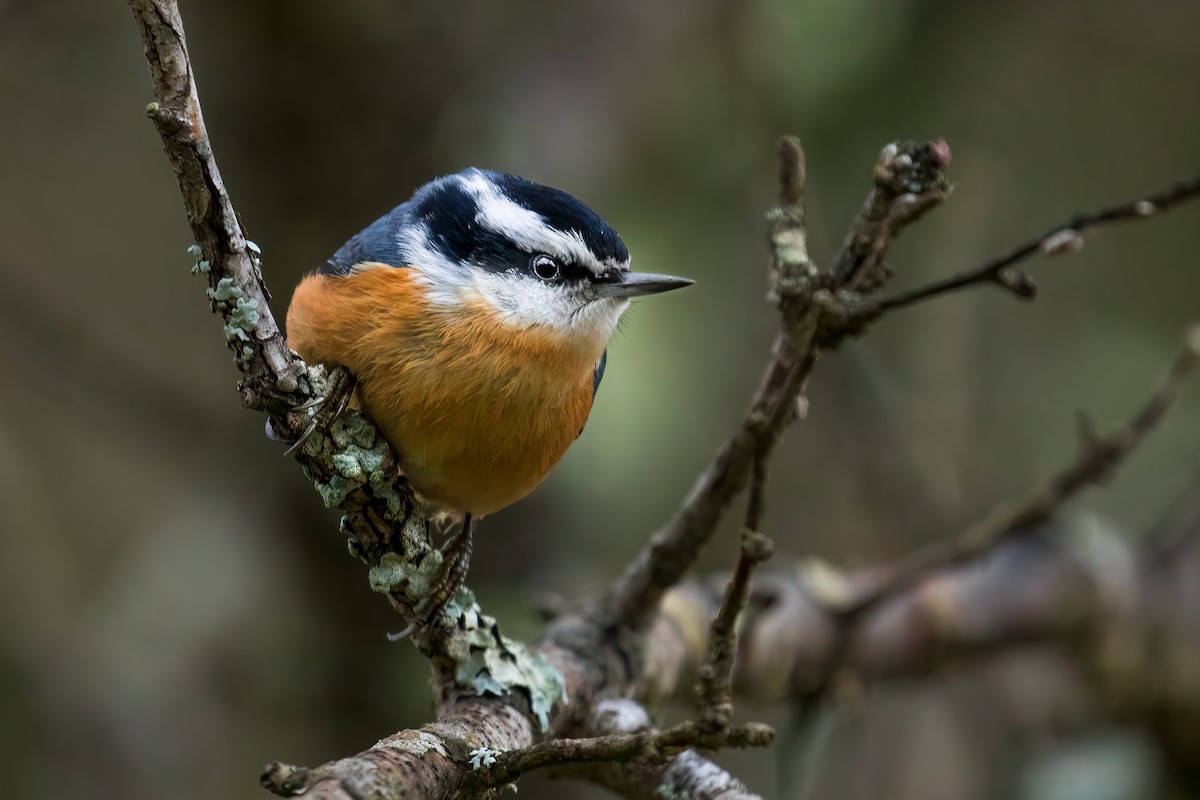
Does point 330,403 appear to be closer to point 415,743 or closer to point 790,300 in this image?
point 415,743

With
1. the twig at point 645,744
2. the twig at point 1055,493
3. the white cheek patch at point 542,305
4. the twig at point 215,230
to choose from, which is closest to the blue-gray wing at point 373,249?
the white cheek patch at point 542,305

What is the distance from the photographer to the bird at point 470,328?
2094 millimetres

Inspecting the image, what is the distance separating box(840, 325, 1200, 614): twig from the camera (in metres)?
2.73

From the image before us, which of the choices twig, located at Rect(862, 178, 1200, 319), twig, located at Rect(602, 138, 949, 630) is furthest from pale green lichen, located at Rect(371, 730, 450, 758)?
twig, located at Rect(862, 178, 1200, 319)

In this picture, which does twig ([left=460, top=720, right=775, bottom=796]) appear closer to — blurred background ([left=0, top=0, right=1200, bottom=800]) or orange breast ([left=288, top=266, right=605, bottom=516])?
orange breast ([left=288, top=266, right=605, bottom=516])

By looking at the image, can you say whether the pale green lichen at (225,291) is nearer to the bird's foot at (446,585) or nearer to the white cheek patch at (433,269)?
the white cheek patch at (433,269)

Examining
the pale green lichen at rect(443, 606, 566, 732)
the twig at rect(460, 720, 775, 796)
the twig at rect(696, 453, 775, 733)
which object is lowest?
the twig at rect(460, 720, 775, 796)

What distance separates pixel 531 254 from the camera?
2.37 metres

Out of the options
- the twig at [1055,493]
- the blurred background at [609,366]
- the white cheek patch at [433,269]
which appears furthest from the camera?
the blurred background at [609,366]

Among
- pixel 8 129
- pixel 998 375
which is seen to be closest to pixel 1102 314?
pixel 998 375

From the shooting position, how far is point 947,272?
401 centimetres

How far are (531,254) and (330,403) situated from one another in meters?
0.60

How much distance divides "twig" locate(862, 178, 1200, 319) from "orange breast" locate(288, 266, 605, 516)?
0.85 meters

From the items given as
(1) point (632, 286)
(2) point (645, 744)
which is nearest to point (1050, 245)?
(2) point (645, 744)
